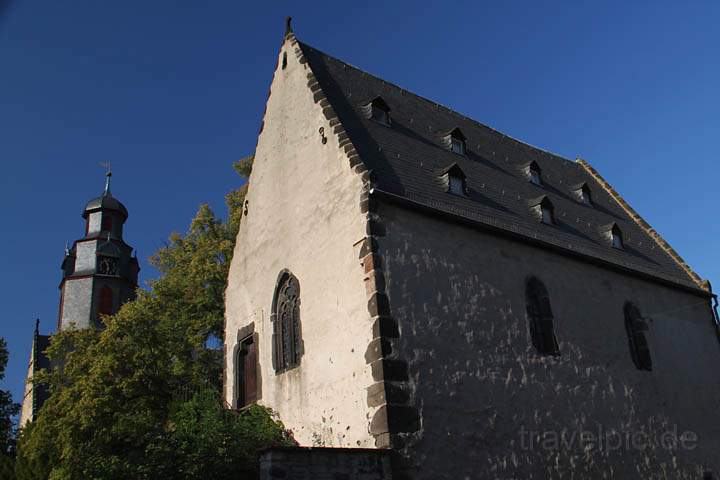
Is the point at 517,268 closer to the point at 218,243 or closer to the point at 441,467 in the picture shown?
the point at 441,467

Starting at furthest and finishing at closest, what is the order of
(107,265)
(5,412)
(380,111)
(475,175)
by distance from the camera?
(107,265) < (5,412) < (475,175) < (380,111)

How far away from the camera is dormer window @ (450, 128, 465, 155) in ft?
48.2

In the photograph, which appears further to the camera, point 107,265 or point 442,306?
point 107,265

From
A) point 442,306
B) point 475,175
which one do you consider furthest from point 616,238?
point 442,306

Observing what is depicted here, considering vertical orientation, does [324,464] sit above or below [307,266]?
below

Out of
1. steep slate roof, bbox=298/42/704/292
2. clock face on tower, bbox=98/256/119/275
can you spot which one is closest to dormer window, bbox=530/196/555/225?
steep slate roof, bbox=298/42/704/292

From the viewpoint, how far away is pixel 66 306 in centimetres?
3759

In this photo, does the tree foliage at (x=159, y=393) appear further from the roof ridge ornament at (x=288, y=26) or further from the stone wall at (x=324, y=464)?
the roof ridge ornament at (x=288, y=26)

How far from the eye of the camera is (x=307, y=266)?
39.1 ft

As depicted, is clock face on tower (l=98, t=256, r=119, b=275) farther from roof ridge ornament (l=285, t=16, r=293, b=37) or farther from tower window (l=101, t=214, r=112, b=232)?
roof ridge ornament (l=285, t=16, r=293, b=37)

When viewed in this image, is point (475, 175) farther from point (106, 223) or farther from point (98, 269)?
point (106, 223)

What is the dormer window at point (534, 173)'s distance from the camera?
16.0 m

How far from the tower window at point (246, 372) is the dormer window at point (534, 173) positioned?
7.50 meters
